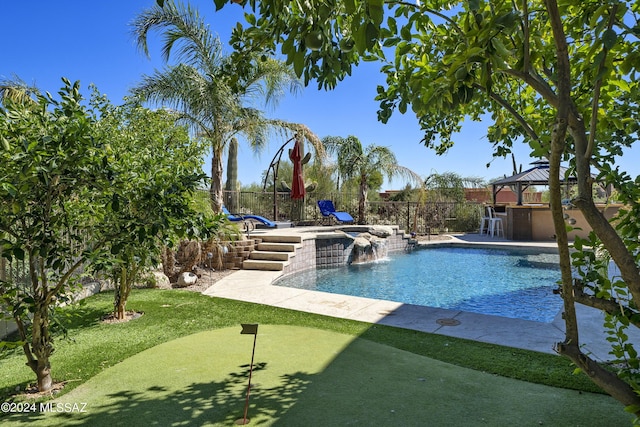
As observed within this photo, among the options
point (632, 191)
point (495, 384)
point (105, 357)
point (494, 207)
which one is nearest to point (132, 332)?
point (105, 357)

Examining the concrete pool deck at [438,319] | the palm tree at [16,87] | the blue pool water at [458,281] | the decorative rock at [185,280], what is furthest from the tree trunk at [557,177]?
the palm tree at [16,87]

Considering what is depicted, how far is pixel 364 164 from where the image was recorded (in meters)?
18.7

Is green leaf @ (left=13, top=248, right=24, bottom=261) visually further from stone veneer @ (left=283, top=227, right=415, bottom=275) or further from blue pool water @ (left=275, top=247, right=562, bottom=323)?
stone veneer @ (left=283, top=227, right=415, bottom=275)

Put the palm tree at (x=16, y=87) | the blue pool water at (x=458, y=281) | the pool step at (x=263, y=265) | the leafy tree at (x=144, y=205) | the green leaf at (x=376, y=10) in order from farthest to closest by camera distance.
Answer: the palm tree at (x=16, y=87) < the pool step at (x=263, y=265) < the blue pool water at (x=458, y=281) < the leafy tree at (x=144, y=205) < the green leaf at (x=376, y=10)

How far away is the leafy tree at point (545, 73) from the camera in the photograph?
151 cm

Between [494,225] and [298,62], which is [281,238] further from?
[494,225]

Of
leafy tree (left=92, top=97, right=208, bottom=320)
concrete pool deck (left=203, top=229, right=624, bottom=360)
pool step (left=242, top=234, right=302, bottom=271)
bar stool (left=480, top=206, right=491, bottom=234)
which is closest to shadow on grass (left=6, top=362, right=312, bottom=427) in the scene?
leafy tree (left=92, top=97, right=208, bottom=320)

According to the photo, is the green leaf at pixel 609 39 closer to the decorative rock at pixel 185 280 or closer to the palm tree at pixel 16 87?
the decorative rock at pixel 185 280

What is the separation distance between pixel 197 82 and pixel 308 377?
9.17 m

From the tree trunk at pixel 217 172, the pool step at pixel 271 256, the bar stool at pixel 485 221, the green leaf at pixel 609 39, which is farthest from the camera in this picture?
the bar stool at pixel 485 221

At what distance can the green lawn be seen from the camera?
2.86m

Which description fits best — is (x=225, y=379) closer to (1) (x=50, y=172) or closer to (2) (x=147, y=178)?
(2) (x=147, y=178)

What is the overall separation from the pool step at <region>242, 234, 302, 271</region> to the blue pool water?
0.51 metres

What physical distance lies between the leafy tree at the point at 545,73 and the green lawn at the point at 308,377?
111 centimetres
